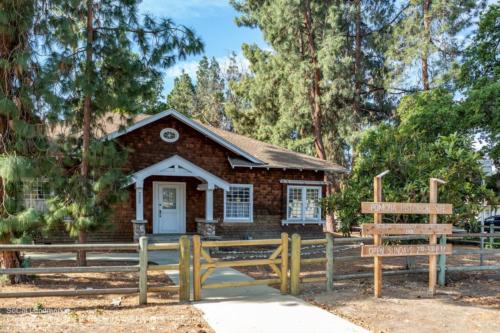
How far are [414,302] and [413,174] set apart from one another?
11.1ft

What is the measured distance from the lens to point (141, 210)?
15875mm

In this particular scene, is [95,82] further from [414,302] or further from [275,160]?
[275,160]

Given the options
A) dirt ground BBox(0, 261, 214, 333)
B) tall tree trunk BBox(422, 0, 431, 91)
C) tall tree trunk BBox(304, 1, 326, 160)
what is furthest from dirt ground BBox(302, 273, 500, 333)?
tall tree trunk BBox(304, 1, 326, 160)

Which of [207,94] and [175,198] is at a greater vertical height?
[207,94]

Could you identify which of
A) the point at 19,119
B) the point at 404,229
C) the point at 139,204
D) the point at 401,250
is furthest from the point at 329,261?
the point at 139,204

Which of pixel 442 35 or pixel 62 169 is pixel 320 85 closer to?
pixel 442 35

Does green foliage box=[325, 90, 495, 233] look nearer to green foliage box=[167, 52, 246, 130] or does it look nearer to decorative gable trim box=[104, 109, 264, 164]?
decorative gable trim box=[104, 109, 264, 164]

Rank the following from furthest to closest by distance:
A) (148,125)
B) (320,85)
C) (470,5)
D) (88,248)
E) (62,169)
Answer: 1. (320,85)
2. (470,5)
3. (148,125)
4. (62,169)
5. (88,248)

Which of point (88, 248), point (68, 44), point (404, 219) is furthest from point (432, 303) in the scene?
point (68, 44)

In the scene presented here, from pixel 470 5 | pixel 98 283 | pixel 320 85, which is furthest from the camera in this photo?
pixel 320 85

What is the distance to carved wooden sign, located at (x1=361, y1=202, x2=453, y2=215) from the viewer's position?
27.3 feet

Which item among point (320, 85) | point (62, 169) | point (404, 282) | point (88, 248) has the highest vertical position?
point (320, 85)

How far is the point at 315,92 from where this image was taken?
27.4 metres

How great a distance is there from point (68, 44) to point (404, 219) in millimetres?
8930
